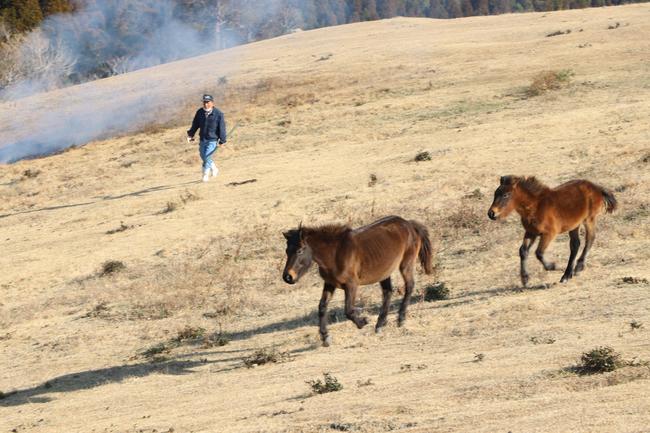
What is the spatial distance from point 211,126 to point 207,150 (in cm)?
73

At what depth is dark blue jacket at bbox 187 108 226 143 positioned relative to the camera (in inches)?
1094

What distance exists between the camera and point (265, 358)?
45.3 ft

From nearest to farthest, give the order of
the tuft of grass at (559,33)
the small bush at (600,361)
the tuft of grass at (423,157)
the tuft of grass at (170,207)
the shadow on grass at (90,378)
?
the small bush at (600,361) < the shadow on grass at (90,378) < the tuft of grass at (170,207) < the tuft of grass at (423,157) < the tuft of grass at (559,33)

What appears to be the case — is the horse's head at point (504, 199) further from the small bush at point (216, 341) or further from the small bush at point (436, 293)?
the small bush at point (216, 341)

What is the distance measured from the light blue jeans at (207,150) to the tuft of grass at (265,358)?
1458cm

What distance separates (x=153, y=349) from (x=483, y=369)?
6317mm

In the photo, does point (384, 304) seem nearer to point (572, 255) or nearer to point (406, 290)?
point (406, 290)

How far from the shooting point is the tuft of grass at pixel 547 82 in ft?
111

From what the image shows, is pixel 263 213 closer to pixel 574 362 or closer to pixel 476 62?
pixel 574 362

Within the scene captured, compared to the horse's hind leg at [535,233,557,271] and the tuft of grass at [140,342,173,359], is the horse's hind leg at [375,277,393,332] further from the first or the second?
the tuft of grass at [140,342,173,359]

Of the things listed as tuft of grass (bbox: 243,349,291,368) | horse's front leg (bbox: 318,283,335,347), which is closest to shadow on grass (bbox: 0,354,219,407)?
tuft of grass (bbox: 243,349,291,368)

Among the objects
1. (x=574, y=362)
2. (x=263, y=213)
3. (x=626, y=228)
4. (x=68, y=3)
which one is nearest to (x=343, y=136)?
(x=263, y=213)

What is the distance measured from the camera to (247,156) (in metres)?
32.6

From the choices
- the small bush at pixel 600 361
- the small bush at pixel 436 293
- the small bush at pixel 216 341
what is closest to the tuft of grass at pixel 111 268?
the small bush at pixel 216 341
